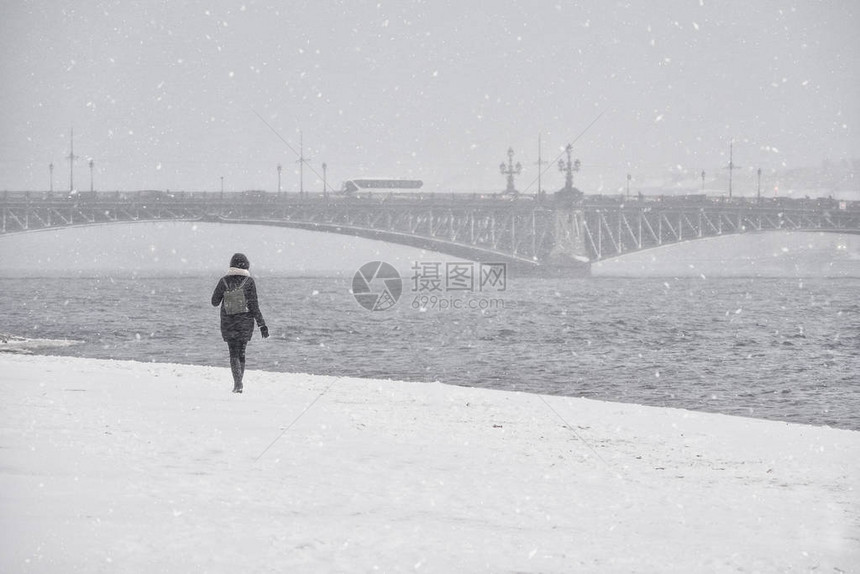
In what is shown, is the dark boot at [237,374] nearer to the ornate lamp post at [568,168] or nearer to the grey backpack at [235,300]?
the grey backpack at [235,300]

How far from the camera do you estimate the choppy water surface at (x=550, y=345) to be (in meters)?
18.4

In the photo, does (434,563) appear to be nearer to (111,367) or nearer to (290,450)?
(290,450)

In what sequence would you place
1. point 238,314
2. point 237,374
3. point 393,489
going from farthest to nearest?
1. point 237,374
2. point 238,314
3. point 393,489

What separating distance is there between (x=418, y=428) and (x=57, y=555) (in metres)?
5.02

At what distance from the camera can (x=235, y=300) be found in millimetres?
10281

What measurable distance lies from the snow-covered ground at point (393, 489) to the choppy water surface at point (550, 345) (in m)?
7.40

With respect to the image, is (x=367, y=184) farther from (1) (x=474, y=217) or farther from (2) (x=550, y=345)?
(2) (x=550, y=345)

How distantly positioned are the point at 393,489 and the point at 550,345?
78.4ft

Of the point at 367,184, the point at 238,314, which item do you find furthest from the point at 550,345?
the point at 367,184

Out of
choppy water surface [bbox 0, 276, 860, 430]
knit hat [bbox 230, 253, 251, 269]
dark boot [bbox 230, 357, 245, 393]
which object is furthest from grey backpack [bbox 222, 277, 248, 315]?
choppy water surface [bbox 0, 276, 860, 430]

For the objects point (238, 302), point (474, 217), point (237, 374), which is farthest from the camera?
point (474, 217)

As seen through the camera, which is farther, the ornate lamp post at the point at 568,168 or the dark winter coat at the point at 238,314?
the ornate lamp post at the point at 568,168

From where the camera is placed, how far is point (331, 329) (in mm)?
36062

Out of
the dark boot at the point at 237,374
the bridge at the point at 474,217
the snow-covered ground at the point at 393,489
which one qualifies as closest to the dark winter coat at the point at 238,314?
the dark boot at the point at 237,374
